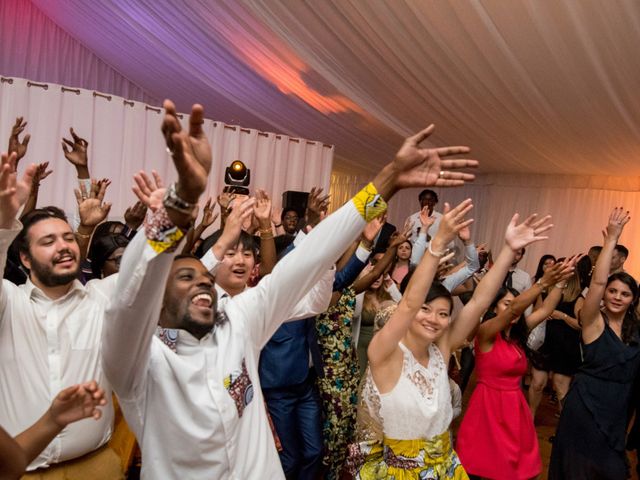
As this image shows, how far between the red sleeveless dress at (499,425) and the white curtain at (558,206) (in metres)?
→ 6.01

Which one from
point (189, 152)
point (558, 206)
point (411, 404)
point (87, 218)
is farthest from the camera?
point (558, 206)

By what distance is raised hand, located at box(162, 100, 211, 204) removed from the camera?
1139 mm

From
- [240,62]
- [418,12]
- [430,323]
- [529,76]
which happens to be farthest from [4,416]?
[240,62]

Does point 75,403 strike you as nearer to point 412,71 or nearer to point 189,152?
point 189,152

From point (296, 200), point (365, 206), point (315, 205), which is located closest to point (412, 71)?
point (296, 200)

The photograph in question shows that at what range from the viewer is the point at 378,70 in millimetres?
4961

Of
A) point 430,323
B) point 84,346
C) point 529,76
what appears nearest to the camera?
point 84,346

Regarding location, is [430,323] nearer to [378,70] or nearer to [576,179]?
[378,70]

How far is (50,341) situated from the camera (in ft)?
6.33

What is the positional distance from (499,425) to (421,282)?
1.30m

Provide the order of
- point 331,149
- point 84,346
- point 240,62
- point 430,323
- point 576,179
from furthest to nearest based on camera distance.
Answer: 1. point 576,179
2. point 331,149
3. point 240,62
4. point 430,323
5. point 84,346

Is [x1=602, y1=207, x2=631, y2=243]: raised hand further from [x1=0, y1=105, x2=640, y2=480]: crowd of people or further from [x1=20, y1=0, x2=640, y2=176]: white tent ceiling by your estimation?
[x1=20, y1=0, x2=640, y2=176]: white tent ceiling

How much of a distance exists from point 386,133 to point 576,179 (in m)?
3.31

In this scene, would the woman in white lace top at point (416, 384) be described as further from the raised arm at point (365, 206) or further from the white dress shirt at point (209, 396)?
the white dress shirt at point (209, 396)
